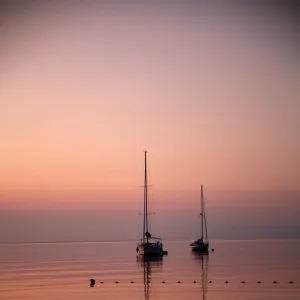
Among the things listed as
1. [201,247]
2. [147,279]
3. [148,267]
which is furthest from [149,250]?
[147,279]

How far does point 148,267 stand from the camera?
45781mm

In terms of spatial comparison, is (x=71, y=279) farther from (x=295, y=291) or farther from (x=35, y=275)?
(x=295, y=291)

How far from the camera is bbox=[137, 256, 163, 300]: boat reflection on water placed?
29869 millimetres

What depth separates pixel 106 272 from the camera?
4181 centimetres

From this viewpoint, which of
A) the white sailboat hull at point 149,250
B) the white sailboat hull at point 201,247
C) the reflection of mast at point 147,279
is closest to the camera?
the reflection of mast at point 147,279

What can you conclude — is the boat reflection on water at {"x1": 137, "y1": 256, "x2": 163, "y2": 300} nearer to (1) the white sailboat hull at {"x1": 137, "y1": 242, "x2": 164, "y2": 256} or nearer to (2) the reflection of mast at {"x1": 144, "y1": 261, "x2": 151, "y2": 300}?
(2) the reflection of mast at {"x1": 144, "y1": 261, "x2": 151, "y2": 300}

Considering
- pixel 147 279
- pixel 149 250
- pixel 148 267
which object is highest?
pixel 149 250

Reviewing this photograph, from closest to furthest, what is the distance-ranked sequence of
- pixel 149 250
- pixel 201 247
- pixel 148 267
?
pixel 148 267, pixel 149 250, pixel 201 247

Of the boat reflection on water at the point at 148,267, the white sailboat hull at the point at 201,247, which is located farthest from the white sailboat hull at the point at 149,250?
the white sailboat hull at the point at 201,247

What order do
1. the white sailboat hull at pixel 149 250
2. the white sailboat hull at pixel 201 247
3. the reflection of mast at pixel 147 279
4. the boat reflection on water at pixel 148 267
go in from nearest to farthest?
the reflection of mast at pixel 147 279 < the boat reflection on water at pixel 148 267 < the white sailboat hull at pixel 149 250 < the white sailboat hull at pixel 201 247

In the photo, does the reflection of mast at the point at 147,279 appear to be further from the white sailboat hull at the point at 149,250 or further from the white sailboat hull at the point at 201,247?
the white sailboat hull at the point at 201,247

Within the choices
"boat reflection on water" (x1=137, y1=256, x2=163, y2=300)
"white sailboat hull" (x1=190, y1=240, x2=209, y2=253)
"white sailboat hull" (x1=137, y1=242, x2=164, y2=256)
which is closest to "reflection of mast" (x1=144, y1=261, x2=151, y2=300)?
"boat reflection on water" (x1=137, y1=256, x2=163, y2=300)

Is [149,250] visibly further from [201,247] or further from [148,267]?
[201,247]

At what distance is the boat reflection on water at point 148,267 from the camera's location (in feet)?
98.0
